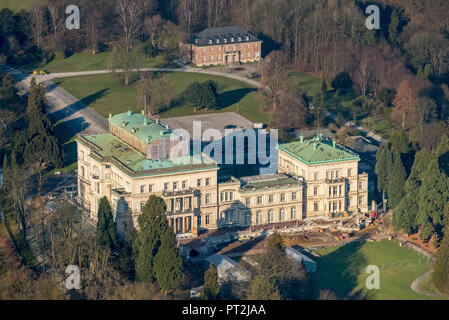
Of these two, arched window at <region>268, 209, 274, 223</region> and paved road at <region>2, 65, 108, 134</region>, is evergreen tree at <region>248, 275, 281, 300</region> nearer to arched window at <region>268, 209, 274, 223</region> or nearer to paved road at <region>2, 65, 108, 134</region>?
arched window at <region>268, 209, 274, 223</region>

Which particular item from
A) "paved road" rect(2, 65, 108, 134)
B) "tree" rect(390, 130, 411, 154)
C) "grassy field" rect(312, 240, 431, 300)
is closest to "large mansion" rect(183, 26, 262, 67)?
"paved road" rect(2, 65, 108, 134)

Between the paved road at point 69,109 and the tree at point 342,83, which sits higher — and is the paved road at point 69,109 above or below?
below

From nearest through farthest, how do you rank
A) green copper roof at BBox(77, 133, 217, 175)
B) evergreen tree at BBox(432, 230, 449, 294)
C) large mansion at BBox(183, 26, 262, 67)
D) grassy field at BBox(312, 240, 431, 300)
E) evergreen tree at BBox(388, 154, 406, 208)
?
evergreen tree at BBox(432, 230, 449, 294) → grassy field at BBox(312, 240, 431, 300) → green copper roof at BBox(77, 133, 217, 175) → evergreen tree at BBox(388, 154, 406, 208) → large mansion at BBox(183, 26, 262, 67)

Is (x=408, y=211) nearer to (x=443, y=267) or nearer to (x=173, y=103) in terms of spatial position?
(x=443, y=267)

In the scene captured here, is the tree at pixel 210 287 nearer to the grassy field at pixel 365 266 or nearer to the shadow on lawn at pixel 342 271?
the shadow on lawn at pixel 342 271


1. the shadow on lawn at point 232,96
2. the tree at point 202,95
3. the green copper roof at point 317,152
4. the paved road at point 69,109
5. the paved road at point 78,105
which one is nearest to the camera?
the green copper roof at point 317,152

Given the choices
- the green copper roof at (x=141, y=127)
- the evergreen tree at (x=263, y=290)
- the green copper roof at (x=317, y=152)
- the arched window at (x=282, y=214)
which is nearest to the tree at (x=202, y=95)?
the green copper roof at (x=141, y=127)

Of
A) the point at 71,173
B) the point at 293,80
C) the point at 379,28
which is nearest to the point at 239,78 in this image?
the point at 293,80
